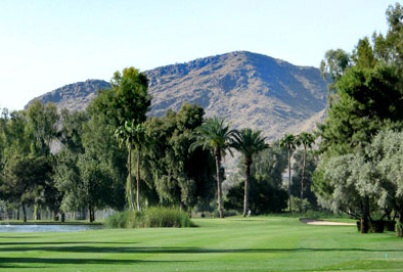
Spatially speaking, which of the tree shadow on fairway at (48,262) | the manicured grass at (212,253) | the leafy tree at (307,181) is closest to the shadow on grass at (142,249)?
the manicured grass at (212,253)

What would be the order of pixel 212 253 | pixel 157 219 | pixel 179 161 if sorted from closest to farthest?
pixel 212 253
pixel 157 219
pixel 179 161

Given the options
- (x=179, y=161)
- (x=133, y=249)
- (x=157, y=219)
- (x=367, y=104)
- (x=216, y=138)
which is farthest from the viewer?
(x=179, y=161)

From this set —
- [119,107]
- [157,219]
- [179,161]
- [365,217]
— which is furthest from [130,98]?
[365,217]

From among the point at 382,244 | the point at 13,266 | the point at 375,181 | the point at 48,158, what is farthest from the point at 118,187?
the point at 13,266

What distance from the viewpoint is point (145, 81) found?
108562 millimetres

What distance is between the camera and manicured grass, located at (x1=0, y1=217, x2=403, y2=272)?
25.8 meters

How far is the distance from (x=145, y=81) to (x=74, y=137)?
86.7 ft

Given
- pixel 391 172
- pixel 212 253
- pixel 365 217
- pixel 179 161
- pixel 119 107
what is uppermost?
pixel 119 107

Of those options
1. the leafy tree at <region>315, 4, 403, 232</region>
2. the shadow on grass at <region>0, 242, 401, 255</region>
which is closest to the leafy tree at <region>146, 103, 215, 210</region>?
the leafy tree at <region>315, 4, 403, 232</region>

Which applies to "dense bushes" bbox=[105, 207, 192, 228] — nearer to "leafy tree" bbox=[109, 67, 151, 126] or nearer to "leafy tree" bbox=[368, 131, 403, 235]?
"leafy tree" bbox=[368, 131, 403, 235]

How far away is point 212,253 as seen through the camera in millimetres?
32375

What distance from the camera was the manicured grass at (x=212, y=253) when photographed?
84.7 ft

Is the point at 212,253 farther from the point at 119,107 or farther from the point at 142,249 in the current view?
the point at 119,107

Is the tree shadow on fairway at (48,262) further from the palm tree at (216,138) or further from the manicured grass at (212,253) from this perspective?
the palm tree at (216,138)
